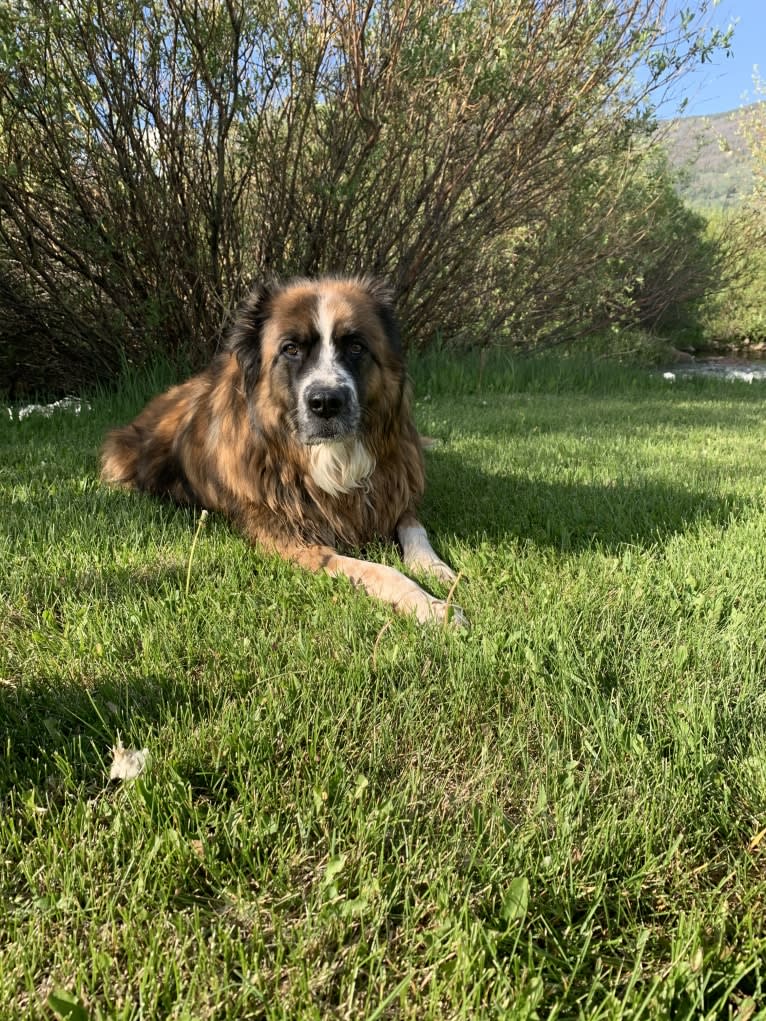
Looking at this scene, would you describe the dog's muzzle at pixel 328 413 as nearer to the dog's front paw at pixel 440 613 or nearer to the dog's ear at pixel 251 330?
the dog's ear at pixel 251 330

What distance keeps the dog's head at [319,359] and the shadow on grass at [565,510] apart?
74cm

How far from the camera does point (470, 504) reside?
3951 millimetres

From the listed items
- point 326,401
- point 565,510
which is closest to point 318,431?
point 326,401

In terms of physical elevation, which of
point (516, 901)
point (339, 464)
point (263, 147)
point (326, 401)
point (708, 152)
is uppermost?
point (708, 152)

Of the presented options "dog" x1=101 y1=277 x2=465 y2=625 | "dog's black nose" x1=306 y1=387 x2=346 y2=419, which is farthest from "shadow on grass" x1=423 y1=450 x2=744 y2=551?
"dog's black nose" x1=306 y1=387 x2=346 y2=419

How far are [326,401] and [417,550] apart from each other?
79 cm

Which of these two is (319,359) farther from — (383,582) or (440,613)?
(440,613)

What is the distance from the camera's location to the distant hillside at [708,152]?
10297 millimetres

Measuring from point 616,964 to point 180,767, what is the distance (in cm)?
100

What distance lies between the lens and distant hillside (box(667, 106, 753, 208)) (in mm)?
10297

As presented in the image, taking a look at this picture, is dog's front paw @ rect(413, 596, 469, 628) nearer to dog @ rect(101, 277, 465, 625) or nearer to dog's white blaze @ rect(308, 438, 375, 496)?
dog @ rect(101, 277, 465, 625)

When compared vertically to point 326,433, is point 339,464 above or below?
below

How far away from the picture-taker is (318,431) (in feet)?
10.6

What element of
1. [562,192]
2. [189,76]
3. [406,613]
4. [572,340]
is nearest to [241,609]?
[406,613]
